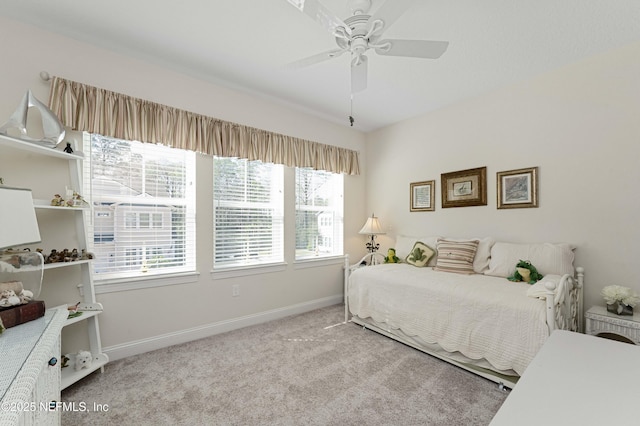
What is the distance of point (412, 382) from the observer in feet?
6.70

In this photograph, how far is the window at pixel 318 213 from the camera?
3746mm

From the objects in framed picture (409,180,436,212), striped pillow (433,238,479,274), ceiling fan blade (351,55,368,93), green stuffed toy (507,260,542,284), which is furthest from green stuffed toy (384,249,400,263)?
ceiling fan blade (351,55,368,93)

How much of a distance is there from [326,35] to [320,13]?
79cm

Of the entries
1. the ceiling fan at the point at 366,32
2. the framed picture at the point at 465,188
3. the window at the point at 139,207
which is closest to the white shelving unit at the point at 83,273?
the window at the point at 139,207

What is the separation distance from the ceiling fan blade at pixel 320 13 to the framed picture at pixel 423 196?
251 centimetres

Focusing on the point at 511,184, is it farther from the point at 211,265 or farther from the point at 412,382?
the point at 211,265

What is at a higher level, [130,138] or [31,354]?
[130,138]

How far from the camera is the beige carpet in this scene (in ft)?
5.52

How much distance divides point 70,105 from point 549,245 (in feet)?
14.2

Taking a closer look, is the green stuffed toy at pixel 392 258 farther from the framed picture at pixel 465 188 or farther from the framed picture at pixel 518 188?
the framed picture at pixel 518 188

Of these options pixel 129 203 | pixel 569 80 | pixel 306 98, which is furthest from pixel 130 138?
pixel 569 80

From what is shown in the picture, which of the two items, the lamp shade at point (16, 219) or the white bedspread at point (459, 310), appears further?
the white bedspread at point (459, 310)

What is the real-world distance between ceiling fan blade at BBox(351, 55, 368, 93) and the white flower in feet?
8.28

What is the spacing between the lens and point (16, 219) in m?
1.19
